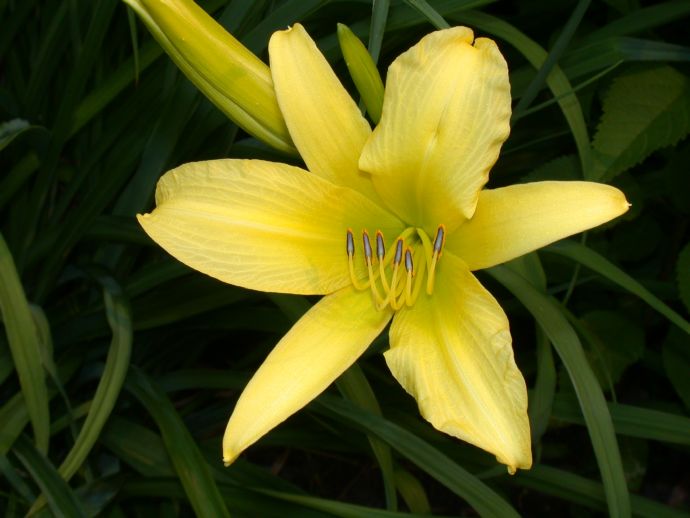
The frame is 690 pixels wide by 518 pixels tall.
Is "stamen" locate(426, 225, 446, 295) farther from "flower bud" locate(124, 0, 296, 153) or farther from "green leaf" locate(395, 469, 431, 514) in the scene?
"green leaf" locate(395, 469, 431, 514)

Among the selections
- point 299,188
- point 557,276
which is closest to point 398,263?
point 299,188

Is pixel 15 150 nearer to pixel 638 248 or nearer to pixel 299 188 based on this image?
pixel 299 188

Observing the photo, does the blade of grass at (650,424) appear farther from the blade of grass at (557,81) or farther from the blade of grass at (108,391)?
the blade of grass at (108,391)

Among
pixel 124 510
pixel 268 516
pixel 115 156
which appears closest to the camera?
pixel 268 516

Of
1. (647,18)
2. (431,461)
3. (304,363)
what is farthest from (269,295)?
(647,18)

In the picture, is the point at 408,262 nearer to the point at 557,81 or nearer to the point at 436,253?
the point at 436,253

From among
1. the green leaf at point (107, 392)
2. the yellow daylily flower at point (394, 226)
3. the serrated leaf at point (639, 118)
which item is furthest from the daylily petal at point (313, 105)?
the green leaf at point (107, 392)
